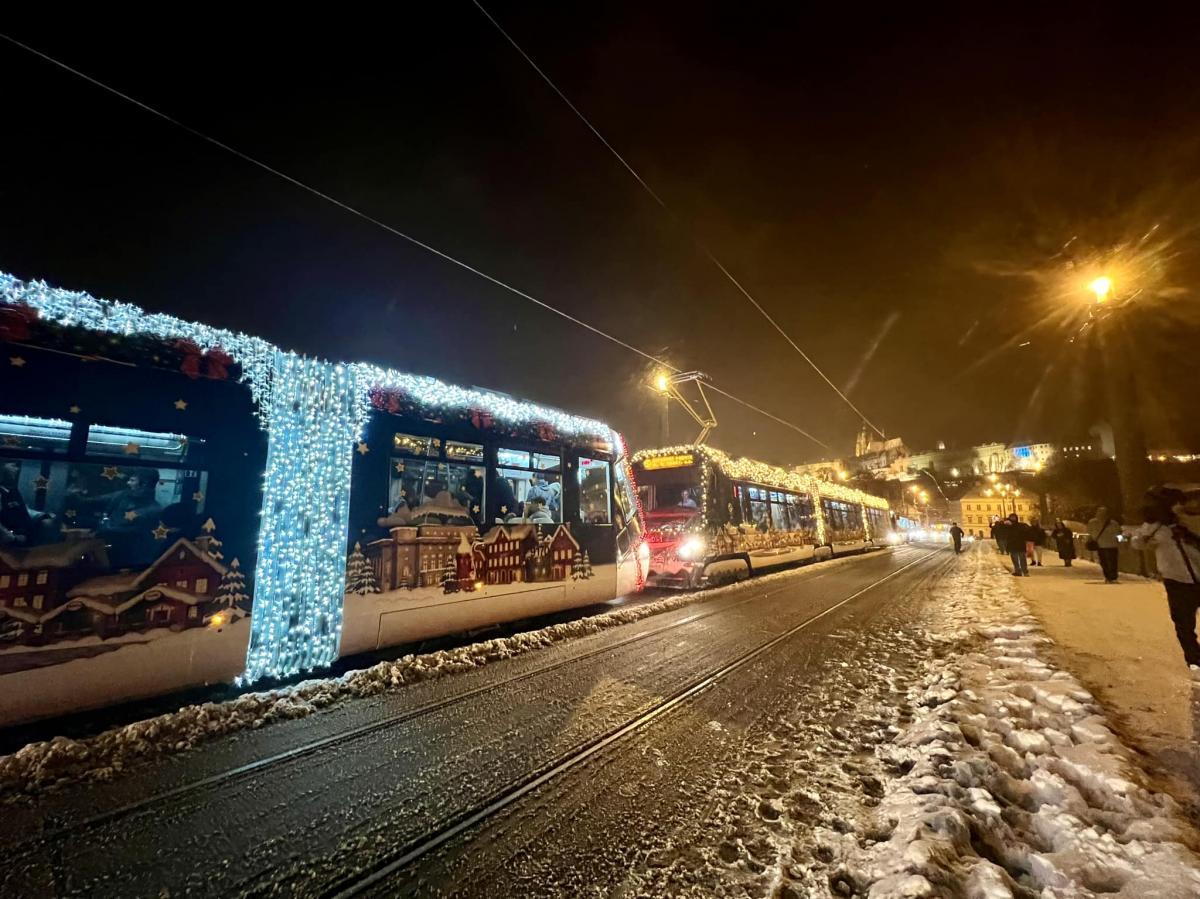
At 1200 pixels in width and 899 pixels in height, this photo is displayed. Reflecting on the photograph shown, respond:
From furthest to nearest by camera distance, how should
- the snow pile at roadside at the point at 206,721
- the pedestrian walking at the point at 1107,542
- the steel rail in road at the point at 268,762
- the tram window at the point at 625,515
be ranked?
the pedestrian walking at the point at 1107,542 → the tram window at the point at 625,515 → the snow pile at roadside at the point at 206,721 → the steel rail in road at the point at 268,762

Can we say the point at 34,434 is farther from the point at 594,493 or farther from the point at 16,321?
the point at 594,493

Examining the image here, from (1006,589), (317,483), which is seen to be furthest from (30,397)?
(1006,589)

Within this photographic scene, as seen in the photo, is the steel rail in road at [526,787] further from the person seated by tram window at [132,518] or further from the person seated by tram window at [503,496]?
the person seated by tram window at [132,518]

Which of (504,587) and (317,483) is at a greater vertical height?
(317,483)

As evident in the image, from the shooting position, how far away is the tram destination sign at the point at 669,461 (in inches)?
472

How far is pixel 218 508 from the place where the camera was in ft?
15.3

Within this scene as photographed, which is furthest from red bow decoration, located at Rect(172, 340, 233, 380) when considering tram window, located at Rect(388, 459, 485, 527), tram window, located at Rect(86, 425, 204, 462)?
tram window, located at Rect(388, 459, 485, 527)

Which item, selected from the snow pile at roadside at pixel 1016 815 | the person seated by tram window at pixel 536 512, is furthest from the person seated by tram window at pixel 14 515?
the snow pile at roadside at pixel 1016 815

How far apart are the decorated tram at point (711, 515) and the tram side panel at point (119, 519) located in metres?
6.88

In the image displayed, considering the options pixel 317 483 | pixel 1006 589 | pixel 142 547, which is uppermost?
pixel 317 483

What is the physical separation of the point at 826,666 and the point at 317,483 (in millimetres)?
5849

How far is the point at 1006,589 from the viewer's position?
38.2 ft

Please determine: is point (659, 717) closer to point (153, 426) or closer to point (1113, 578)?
point (153, 426)

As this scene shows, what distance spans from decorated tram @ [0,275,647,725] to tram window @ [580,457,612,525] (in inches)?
51.0
